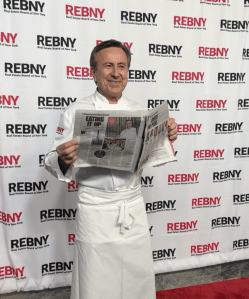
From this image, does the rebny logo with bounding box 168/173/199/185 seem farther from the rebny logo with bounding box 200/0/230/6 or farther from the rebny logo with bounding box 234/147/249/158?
the rebny logo with bounding box 200/0/230/6

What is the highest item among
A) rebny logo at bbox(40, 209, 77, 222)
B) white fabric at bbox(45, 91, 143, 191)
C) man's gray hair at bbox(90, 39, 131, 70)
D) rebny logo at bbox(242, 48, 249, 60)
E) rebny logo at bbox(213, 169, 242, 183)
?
rebny logo at bbox(242, 48, 249, 60)

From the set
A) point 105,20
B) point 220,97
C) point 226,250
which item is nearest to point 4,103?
point 105,20

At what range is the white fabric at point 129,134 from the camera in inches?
42.4

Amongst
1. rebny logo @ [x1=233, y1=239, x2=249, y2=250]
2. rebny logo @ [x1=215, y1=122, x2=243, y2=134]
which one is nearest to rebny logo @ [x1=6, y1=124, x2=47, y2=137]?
rebny logo @ [x1=215, y1=122, x2=243, y2=134]

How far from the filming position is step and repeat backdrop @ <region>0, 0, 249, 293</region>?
193 cm

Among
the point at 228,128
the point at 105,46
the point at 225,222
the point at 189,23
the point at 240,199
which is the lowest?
the point at 225,222

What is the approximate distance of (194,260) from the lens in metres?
2.42

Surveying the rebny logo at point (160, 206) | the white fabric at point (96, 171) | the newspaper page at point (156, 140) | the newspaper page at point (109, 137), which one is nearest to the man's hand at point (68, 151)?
the newspaper page at point (109, 137)

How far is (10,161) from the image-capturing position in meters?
1.97

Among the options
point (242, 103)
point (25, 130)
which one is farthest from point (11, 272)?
point (242, 103)

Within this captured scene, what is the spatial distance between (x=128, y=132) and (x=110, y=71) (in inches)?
15.1

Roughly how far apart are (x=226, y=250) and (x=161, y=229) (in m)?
0.61

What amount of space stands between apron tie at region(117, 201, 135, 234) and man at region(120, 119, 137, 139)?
38 centimetres

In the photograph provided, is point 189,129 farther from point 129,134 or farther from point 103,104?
point 129,134
